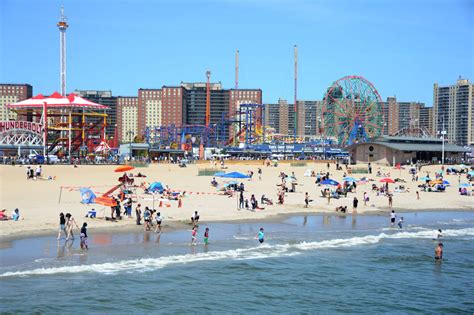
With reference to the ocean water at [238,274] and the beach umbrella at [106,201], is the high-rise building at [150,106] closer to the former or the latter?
the beach umbrella at [106,201]

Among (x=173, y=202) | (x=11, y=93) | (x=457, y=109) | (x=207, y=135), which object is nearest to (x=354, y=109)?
(x=207, y=135)

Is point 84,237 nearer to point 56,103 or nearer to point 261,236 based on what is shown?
point 261,236

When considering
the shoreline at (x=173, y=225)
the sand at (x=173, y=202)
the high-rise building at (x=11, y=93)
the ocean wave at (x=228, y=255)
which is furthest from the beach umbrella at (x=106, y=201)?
the high-rise building at (x=11, y=93)

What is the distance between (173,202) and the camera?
31297mm

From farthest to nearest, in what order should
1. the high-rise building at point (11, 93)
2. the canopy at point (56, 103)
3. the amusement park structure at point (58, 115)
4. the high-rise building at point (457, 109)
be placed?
1. the high-rise building at point (11, 93)
2. the high-rise building at point (457, 109)
3. the canopy at point (56, 103)
4. the amusement park structure at point (58, 115)

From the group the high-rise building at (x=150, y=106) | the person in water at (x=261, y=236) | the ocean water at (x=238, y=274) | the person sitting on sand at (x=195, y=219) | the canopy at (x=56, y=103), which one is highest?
the high-rise building at (x=150, y=106)

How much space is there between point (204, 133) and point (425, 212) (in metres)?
90.7

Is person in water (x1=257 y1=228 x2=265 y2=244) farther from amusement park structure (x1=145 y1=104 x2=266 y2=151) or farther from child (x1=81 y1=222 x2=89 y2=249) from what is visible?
amusement park structure (x1=145 y1=104 x2=266 y2=151)

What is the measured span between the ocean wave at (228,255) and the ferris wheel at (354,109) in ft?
214

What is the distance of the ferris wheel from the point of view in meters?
90.5

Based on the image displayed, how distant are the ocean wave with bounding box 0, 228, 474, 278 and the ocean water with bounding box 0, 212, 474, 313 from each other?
4cm

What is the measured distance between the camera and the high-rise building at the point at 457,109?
174500mm

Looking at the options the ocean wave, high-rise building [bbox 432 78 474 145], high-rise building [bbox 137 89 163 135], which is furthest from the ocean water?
high-rise building [bbox 137 89 163 135]

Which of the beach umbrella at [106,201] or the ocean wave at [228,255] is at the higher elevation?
the beach umbrella at [106,201]
